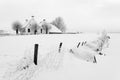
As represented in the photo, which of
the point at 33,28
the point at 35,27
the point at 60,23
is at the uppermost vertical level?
the point at 60,23

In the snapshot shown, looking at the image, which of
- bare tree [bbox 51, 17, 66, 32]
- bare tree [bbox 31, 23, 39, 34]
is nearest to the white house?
bare tree [bbox 31, 23, 39, 34]

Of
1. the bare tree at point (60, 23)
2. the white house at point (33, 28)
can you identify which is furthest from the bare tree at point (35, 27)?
the bare tree at point (60, 23)

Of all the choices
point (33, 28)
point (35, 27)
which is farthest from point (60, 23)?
point (33, 28)

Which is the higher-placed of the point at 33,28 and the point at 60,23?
the point at 60,23

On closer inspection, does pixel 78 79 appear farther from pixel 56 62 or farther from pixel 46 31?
pixel 46 31

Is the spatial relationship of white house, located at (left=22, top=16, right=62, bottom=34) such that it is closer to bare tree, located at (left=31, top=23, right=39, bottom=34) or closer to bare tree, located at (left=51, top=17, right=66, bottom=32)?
bare tree, located at (left=31, top=23, right=39, bottom=34)

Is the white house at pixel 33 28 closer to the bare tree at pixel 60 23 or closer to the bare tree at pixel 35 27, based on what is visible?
the bare tree at pixel 35 27

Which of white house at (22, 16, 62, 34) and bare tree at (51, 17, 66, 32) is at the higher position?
bare tree at (51, 17, 66, 32)

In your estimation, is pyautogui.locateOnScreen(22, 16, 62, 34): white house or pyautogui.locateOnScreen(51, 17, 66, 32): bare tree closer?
pyautogui.locateOnScreen(22, 16, 62, 34): white house

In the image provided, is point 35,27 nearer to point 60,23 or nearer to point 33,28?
point 33,28

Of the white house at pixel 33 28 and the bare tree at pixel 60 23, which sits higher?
the bare tree at pixel 60 23

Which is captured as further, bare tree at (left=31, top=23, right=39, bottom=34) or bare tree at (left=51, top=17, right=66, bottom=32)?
bare tree at (left=51, top=17, right=66, bottom=32)

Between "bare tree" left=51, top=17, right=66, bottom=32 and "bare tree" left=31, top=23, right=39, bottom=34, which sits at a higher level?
"bare tree" left=51, top=17, right=66, bottom=32

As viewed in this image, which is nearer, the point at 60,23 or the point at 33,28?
the point at 33,28
